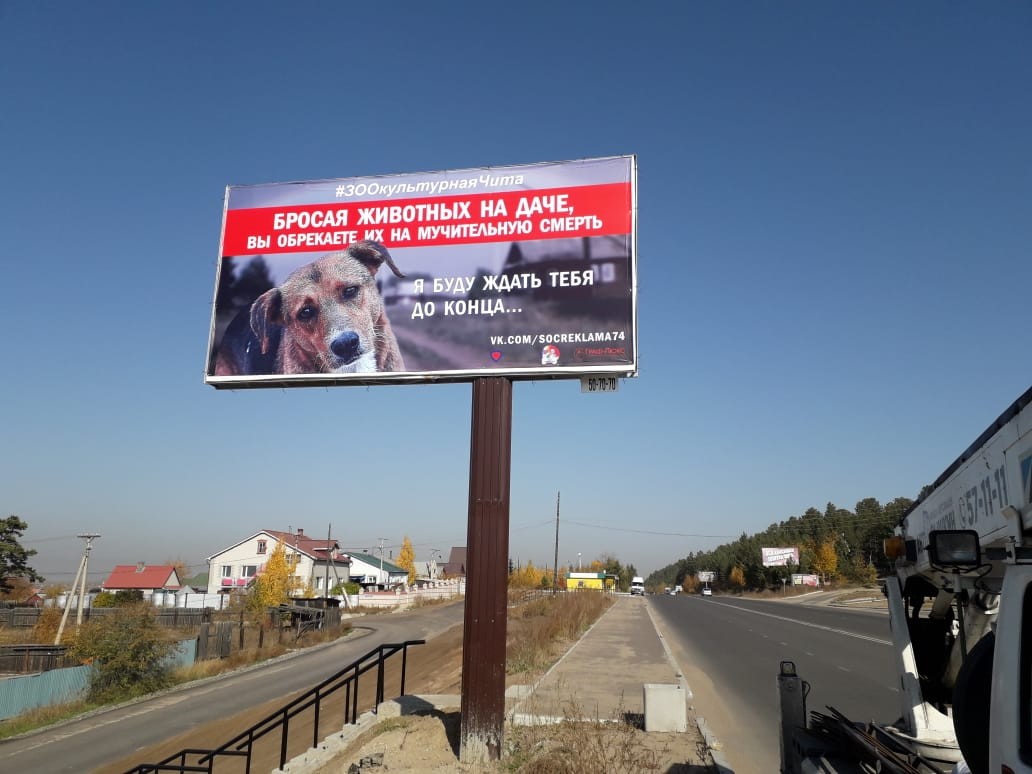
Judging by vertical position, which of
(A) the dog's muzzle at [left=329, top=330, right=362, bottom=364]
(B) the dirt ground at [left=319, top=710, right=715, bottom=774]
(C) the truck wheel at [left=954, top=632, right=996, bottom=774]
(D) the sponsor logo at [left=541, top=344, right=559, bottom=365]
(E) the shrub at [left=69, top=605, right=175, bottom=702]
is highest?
(A) the dog's muzzle at [left=329, top=330, right=362, bottom=364]

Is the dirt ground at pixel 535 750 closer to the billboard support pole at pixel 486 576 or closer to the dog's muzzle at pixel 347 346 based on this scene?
the billboard support pole at pixel 486 576

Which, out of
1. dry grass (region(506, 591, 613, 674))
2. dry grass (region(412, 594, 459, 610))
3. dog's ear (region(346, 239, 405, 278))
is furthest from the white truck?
dry grass (region(412, 594, 459, 610))

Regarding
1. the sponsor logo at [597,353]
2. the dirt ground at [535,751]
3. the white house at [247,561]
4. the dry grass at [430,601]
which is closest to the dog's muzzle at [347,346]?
the sponsor logo at [597,353]

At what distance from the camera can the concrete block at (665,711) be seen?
10.9 m

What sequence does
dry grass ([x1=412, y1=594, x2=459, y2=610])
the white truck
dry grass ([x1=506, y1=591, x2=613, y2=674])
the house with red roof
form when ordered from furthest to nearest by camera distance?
1. the house with red roof
2. dry grass ([x1=412, y1=594, x2=459, y2=610])
3. dry grass ([x1=506, y1=591, x2=613, y2=674])
4. the white truck

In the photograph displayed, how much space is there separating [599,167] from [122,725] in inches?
928

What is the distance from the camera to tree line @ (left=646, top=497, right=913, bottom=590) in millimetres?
99375

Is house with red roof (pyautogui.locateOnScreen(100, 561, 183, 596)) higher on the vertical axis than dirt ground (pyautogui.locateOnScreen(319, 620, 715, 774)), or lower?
lower

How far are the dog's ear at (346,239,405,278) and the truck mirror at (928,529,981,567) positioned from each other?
9.26 metres

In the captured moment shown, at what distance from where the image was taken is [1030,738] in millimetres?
2549

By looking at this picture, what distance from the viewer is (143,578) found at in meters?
94.8

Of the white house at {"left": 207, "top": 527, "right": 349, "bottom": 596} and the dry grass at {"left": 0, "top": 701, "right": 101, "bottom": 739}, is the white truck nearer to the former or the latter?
the dry grass at {"left": 0, "top": 701, "right": 101, "bottom": 739}

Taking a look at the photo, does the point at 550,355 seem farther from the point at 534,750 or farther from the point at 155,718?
the point at 155,718

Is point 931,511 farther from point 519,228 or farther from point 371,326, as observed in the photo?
point 371,326
